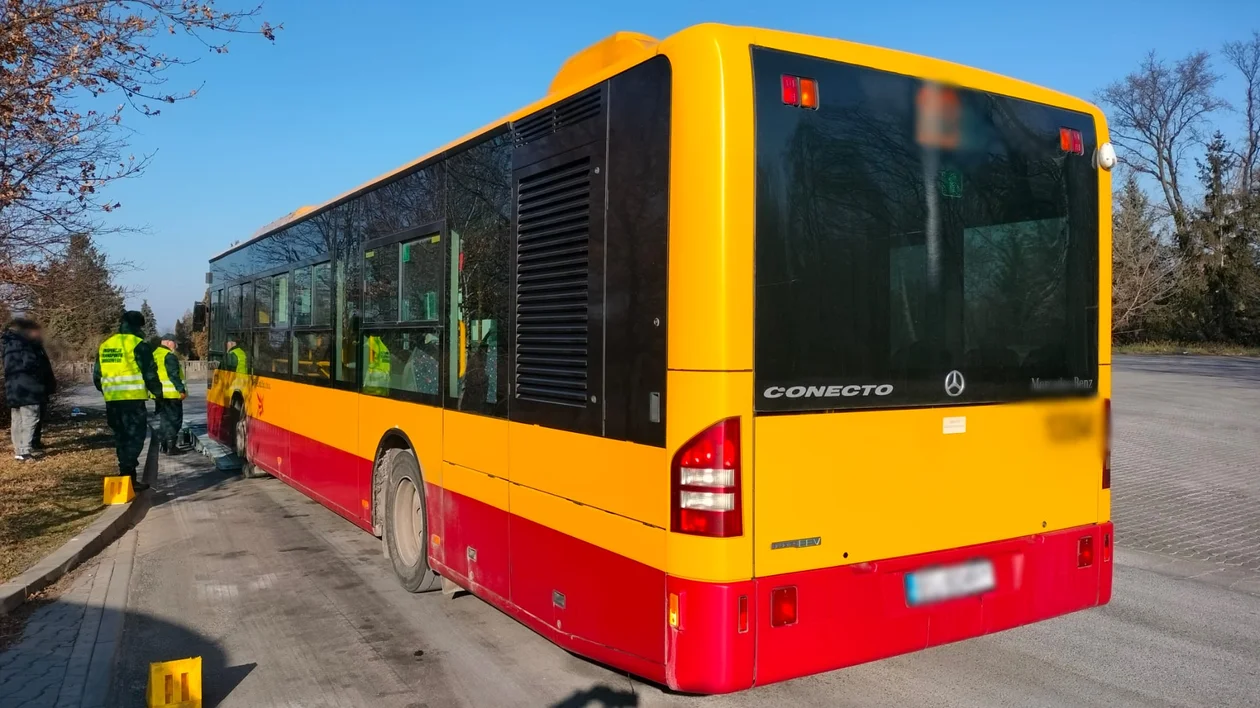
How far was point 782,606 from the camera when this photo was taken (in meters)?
3.50

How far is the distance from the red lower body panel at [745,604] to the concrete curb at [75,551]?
3.42 m

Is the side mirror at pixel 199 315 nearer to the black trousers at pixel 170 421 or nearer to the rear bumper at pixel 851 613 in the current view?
the black trousers at pixel 170 421

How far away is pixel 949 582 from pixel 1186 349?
163ft

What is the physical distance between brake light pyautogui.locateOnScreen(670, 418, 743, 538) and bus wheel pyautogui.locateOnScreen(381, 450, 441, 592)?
9.66 feet

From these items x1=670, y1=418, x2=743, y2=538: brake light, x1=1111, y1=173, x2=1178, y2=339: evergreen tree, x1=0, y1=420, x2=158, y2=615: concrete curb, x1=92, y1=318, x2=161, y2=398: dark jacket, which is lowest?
x1=0, y1=420, x2=158, y2=615: concrete curb

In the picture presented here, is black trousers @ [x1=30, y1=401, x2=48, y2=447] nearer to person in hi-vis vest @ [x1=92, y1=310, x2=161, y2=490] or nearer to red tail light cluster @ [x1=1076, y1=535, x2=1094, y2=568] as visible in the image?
person in hi-vis vest @ [x1=92, y1=310, x2=161, y2=490]

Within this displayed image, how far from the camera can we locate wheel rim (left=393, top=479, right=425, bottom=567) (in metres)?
6.17

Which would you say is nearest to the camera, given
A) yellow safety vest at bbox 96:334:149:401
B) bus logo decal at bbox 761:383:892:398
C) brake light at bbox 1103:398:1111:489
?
bus logo decal at bbox 761:383:892:398

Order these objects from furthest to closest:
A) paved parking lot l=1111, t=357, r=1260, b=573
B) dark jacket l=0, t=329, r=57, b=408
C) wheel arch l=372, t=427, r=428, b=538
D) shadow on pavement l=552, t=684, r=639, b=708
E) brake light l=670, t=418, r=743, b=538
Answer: dark jacket l=0, t=329, r=57, b=408 → paved parking lot l=1111, t=357, r=1260, b=573 → wheel arch l=372, t=427, r=428, b=538 → shadow on pavement l=552, t=684, r=639, b=708 → brake light l=670, t=418, r=743, b=538

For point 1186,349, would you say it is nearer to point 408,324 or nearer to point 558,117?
point 408,324

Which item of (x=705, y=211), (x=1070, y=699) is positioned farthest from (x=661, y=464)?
(x=1070, y=699)

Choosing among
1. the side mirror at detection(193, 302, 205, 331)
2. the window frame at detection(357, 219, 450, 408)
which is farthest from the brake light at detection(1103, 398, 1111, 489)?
the side mirror at detection(193, 302, 205, 331)

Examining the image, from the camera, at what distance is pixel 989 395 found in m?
4.13

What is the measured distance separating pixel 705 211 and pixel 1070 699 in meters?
3.21
